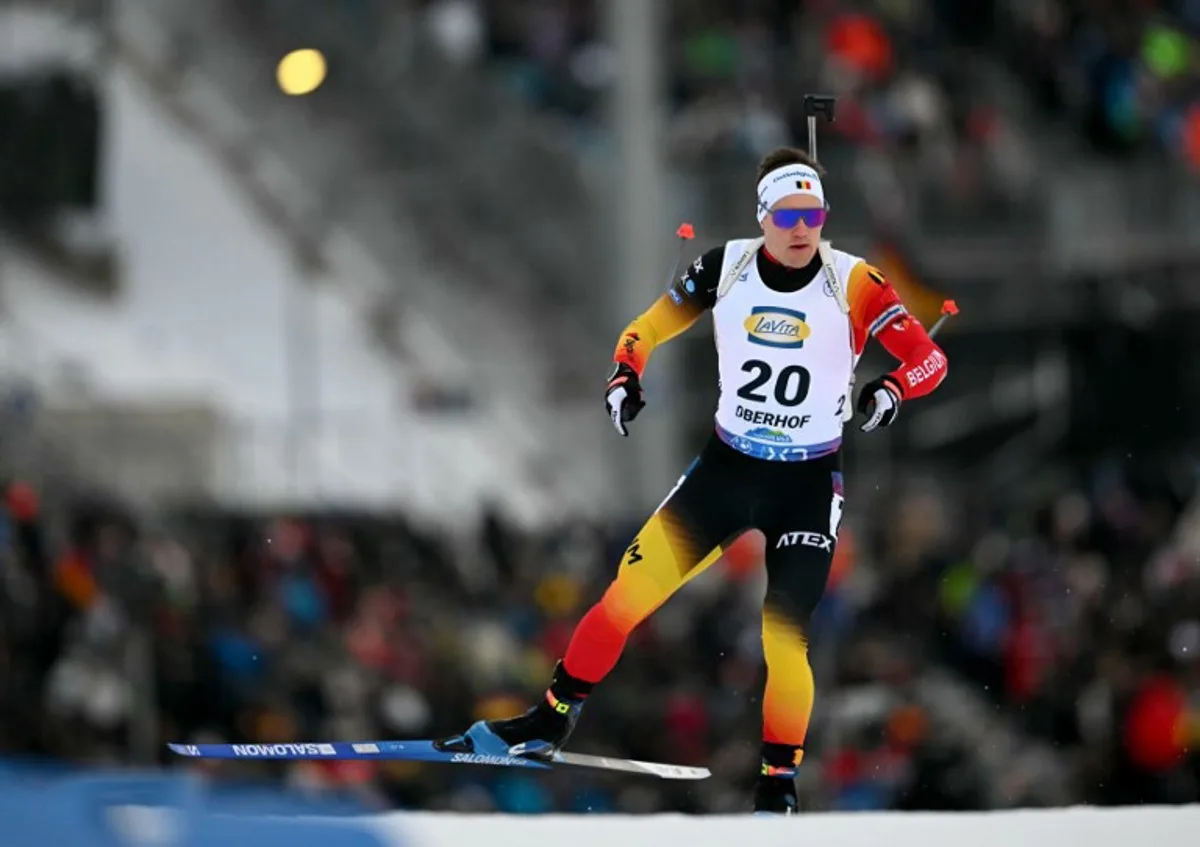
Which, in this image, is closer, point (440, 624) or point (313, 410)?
point (440, 624)

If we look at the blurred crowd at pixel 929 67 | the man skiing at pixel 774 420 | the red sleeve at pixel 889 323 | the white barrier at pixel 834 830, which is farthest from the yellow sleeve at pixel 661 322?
the blurred crowd at pixel 929 67

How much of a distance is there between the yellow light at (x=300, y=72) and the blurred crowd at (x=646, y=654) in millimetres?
6644

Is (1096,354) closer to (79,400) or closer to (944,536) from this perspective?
(944,536)

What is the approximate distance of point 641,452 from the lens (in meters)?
17.0

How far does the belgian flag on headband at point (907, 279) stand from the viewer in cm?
1425

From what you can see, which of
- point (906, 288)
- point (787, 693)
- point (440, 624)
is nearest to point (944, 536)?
point (906, 288)

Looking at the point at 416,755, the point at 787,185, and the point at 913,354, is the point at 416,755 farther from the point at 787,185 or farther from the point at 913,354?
the point at 787,185

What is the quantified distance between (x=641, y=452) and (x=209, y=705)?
12.5 ft

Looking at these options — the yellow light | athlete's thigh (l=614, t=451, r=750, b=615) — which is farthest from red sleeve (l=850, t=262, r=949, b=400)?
the yellow light

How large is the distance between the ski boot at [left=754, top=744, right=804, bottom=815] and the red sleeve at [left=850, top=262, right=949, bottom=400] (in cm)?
133

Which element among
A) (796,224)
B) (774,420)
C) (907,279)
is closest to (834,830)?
(774,420)

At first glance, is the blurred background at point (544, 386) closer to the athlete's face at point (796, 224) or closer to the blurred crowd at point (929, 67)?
the blurred crowd at point (929, 67)

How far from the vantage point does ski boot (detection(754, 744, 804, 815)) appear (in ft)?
30.8

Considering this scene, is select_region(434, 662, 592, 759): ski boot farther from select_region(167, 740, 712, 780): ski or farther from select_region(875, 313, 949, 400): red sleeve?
select_region(875, 313, 949, 400): red sleeve
